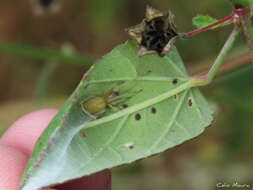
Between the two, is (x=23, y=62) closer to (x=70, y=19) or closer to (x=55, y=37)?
(x=55, y=37)

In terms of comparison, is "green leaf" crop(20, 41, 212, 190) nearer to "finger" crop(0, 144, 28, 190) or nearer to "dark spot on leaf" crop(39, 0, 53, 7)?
"finger" crop(0, 144, 28, 190)

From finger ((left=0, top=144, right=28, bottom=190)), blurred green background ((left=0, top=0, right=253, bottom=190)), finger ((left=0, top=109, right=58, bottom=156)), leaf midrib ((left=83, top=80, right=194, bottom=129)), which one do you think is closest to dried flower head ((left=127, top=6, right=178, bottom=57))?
leaf midrib ((left=83, top=80, right=194, bottom=129))

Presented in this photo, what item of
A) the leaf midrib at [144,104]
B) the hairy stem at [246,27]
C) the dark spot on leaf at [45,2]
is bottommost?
the leaf midrib at [144,104]

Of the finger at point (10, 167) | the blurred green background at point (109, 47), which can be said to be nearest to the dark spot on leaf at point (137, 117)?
the finger at point (10, 167)

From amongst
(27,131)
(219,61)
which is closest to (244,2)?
(219,61)

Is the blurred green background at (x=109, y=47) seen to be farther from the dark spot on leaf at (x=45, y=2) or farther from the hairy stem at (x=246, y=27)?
the hairy stem at (x=246, y=27)

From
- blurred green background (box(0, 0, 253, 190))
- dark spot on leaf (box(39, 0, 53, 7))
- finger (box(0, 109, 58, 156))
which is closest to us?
finger (box(0, 109, 58, 156))

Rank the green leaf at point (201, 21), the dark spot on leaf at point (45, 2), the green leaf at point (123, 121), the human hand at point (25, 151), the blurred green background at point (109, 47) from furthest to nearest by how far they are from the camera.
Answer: the dark spot on leaf at point (45, 2)
the blurred green background at point (109, 47)
the human hand at point (25, 151)
the green leaf at point (201, 21)
the green leaf at point (123, 121)

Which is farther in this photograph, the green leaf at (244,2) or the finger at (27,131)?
the finger at (27,131)

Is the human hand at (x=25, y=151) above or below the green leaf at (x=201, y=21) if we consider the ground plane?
below
